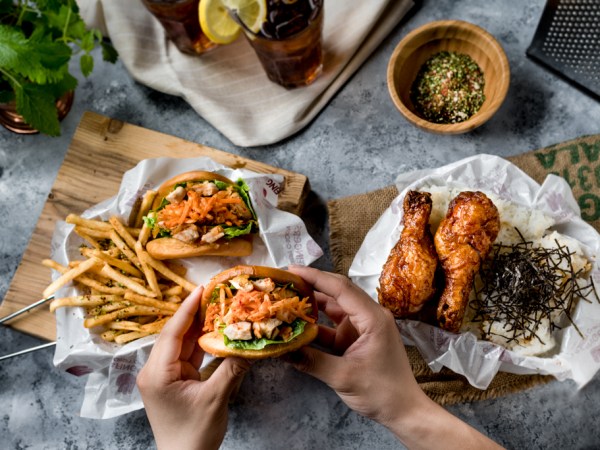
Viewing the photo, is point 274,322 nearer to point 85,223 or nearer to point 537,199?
point 85,223

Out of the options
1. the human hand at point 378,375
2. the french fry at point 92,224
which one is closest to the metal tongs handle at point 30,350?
the french fry at point 92,224

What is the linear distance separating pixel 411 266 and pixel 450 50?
1.29 meters

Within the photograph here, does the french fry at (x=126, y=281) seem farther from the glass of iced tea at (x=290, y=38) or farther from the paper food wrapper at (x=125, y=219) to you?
the glass of iced tea at (x=290, y=38)

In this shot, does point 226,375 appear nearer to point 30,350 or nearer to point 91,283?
point 91,283

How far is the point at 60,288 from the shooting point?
9.85 ft

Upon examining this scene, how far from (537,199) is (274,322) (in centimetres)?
157

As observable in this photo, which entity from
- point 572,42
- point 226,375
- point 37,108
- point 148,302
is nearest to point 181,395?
point 226,375

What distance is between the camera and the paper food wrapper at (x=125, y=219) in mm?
2965

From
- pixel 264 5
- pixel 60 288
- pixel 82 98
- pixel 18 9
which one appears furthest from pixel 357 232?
pixel 18 9

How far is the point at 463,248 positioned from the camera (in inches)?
109

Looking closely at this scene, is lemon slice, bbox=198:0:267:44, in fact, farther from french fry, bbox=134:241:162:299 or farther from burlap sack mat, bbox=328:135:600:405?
french fry, bbox=134:241:162:299

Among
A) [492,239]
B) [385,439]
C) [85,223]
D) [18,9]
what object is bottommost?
[385,439]

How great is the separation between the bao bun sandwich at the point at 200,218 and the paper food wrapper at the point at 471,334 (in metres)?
0.62

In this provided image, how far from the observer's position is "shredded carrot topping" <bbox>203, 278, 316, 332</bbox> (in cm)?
229
